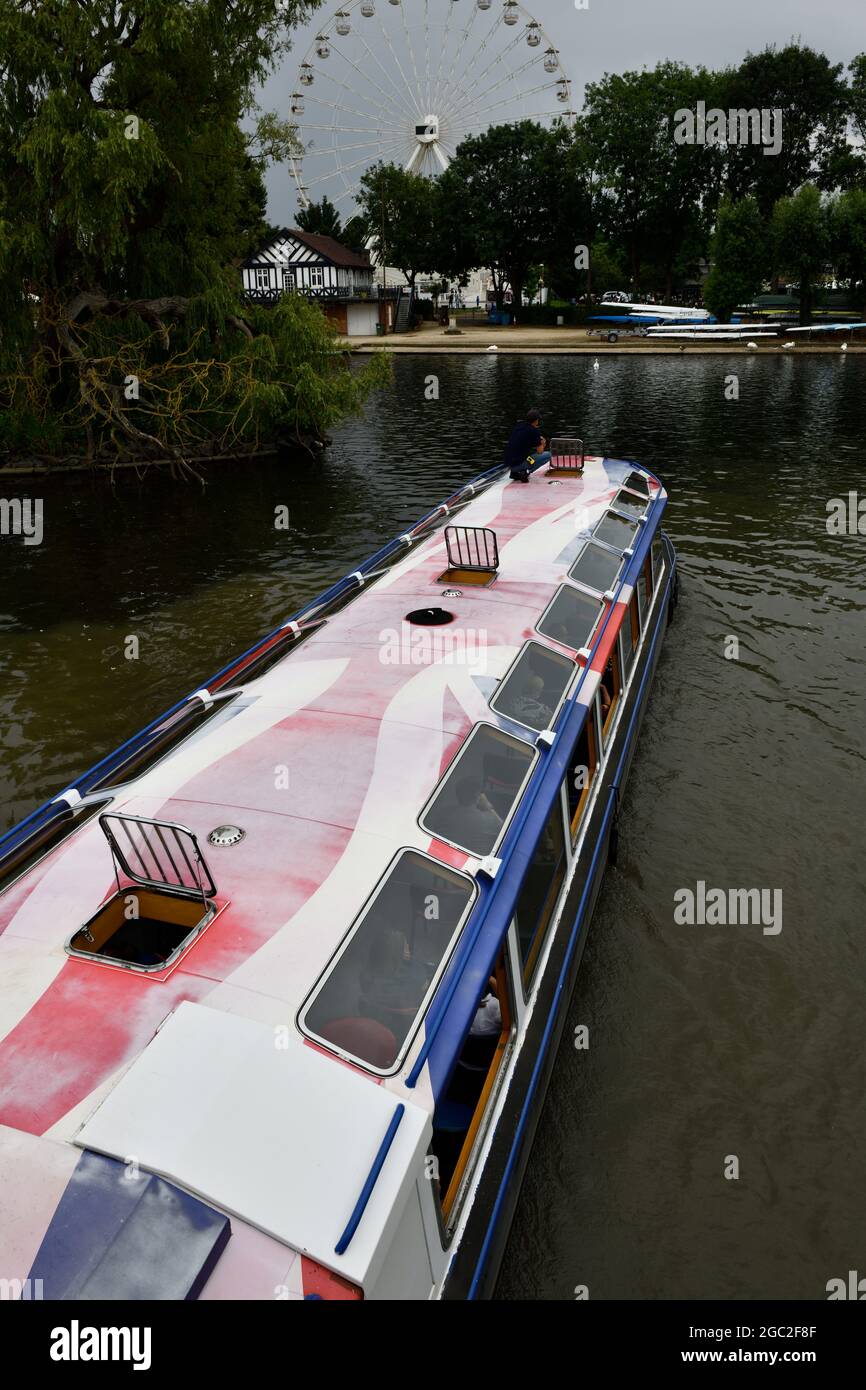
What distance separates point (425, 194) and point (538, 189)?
12.0 meters

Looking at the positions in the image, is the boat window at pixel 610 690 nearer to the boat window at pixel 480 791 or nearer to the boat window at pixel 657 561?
the boat window at pixel 480 791

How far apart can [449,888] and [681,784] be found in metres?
6.50

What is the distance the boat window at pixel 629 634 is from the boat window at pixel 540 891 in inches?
167

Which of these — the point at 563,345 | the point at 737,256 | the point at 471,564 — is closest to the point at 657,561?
the point at 471,564

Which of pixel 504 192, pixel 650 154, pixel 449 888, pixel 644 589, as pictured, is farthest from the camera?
pixel 504 192

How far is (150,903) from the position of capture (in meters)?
6.18

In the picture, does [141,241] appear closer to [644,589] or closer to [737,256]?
[644,589]

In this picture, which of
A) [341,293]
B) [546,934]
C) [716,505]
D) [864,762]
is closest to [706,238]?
[341,293]

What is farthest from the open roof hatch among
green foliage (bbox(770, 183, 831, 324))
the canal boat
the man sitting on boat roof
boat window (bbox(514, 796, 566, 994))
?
green foliage (bbox(770, 183, 831, 324))

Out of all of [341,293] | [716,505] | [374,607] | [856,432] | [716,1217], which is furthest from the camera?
[341,293]

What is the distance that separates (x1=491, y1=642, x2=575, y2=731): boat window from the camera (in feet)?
29.1

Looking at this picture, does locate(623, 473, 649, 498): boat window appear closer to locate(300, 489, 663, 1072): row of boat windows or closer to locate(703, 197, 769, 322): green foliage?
locate(300, 489, 663, 1072): row of boat windows

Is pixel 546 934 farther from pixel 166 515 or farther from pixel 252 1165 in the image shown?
pixel 166 515

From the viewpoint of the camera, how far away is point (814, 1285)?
648 centimetres
